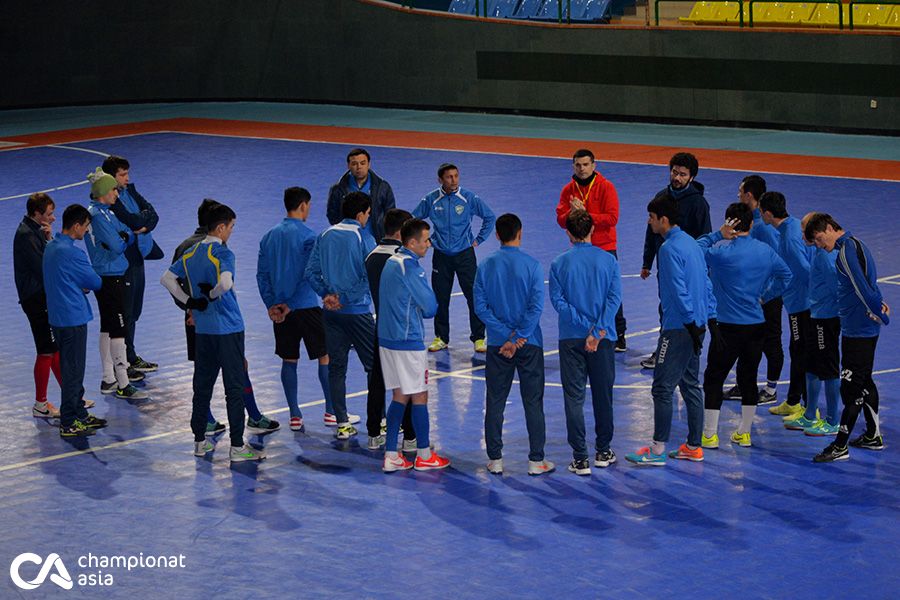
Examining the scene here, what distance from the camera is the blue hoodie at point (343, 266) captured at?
12.0 metres

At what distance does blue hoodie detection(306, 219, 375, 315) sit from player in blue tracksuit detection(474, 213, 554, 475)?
132 cm

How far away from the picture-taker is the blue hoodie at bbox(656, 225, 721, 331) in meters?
11.1

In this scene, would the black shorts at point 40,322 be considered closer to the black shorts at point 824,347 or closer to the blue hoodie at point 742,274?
the blue hoodie at point 742,274

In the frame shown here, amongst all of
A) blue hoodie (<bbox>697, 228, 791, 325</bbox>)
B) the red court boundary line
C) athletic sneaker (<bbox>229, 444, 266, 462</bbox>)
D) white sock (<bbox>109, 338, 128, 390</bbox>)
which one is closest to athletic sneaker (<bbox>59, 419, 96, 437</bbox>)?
white sock (<bbox>109, 338, 128, 390</bbox>)

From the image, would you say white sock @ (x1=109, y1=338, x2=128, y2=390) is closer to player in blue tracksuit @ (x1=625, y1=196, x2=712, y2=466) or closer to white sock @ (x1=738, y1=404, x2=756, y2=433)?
player in blue tracksuit @ (x1=625, y1=196, x2=712, y2=466)

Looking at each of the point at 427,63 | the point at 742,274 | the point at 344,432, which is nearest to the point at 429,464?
the point at 344,432

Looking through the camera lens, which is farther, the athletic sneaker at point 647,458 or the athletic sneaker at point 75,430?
the athletic sneaker at point 75,430

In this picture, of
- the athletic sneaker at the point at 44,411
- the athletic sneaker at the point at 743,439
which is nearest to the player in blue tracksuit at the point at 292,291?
the athletic sneaker at the point at 44,411

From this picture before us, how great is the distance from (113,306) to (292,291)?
7.49 ft

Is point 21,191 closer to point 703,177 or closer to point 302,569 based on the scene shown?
point 703,177

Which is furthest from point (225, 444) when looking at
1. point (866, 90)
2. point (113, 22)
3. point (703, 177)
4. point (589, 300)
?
point (113, 22)

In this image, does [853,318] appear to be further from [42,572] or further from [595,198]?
[42,572]

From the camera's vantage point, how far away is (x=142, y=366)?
1461cm

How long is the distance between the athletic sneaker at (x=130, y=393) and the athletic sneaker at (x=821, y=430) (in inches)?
248
